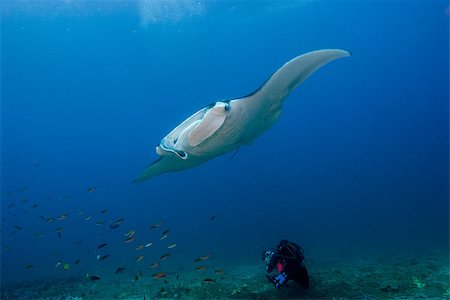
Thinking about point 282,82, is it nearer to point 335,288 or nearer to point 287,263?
point 287,263

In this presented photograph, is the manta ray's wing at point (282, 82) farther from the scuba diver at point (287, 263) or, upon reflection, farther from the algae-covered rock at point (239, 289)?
the algae-covered rock at point (239, 289)

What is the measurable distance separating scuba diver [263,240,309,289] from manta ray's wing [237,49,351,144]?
2.18 m

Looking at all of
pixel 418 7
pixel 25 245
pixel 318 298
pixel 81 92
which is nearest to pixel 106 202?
pixel 25 245

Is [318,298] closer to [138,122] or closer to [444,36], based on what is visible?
[444,36]

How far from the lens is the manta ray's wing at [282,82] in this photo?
445 centimetres

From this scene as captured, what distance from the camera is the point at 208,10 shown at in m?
28.6

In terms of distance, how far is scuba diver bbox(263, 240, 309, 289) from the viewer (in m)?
4.87

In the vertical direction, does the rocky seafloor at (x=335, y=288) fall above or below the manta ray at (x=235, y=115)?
below

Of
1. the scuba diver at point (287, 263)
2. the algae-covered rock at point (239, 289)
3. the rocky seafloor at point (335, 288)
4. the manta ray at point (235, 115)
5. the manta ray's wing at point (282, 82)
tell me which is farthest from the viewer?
the algae-covered rock at point (239, 289)

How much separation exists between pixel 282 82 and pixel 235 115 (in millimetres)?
953

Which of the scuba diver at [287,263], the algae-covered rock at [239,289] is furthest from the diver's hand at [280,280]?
the algae-covered rock at [239,289]

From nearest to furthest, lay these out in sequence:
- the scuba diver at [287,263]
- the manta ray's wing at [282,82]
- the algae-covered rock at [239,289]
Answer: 1. the manta ray's wing at [282,82]
2. the scuba diver at [287,263]
3. the algae-covered rock at [239,289]

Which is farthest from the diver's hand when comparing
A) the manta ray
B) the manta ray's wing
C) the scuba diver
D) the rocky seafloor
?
the manta ray's wing

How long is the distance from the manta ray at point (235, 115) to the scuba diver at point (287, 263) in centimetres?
202
